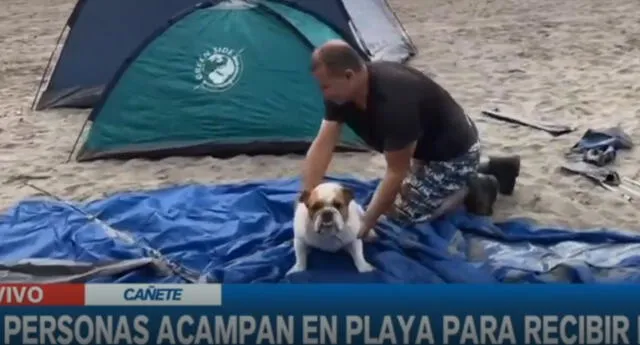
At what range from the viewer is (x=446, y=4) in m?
11.3

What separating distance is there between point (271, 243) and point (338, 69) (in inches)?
35.5

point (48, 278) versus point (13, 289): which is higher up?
point (13, 289)

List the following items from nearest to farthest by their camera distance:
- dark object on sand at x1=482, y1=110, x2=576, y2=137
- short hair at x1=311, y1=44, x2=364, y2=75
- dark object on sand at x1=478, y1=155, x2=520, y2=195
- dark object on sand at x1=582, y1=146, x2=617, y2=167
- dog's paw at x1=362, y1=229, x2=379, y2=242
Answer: short hair at x1=311, y1=44, x2=364, y2=75 → dog's paw at x1=362, y1=229, x2=379, y2=242 → dark object on sand at x1=478, y1=155, x2=520, y2=195 → dark object on sand at x1=582, y1=146, x2=617, y2=167 → dark object on sand at x1=482, y1=110, x2=576, y2=137

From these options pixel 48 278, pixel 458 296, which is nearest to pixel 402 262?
pixel 458 296

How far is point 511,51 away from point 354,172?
326cm

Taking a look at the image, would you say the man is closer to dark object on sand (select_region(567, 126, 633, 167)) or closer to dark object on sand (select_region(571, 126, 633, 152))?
dark object on sand (select_region(567, 126, 633, 167))

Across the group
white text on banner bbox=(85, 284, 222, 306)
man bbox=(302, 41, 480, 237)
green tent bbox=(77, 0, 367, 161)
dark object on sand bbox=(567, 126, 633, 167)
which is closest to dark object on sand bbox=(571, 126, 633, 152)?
dark object on sand bbox=(567, 126, 633, 167)

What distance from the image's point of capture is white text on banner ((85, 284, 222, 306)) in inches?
149

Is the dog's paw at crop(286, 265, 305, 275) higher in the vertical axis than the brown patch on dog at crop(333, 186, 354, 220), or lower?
lower

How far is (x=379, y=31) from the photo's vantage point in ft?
29.3

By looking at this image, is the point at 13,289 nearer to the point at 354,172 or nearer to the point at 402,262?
the point at 402,262

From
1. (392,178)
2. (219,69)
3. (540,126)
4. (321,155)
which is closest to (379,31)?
(540,126)

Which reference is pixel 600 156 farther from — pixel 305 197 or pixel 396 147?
pixel 305 197

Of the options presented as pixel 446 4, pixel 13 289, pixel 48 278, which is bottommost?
pixel 446 4
